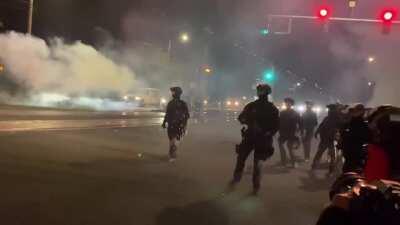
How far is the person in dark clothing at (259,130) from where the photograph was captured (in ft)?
27.3

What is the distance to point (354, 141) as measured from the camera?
7070 mm

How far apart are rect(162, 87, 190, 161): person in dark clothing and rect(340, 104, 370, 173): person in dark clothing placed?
4994 mm

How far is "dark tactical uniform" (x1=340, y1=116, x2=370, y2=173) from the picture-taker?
269 inches

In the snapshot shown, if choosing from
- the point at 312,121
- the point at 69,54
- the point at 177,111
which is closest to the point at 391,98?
the point at 69,54

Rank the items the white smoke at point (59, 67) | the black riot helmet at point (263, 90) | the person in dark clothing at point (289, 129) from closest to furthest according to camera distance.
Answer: the black riot helmet at point (263, 90) → the person in dark clothing at point (289, 129) → the white smoke at point (59, 67)

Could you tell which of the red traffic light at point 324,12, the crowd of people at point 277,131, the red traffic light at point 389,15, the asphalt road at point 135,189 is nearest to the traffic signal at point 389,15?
the red traffic light at point 389,15

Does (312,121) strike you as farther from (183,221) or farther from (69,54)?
(69,54)

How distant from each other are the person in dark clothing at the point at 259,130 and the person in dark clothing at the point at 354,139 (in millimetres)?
1283

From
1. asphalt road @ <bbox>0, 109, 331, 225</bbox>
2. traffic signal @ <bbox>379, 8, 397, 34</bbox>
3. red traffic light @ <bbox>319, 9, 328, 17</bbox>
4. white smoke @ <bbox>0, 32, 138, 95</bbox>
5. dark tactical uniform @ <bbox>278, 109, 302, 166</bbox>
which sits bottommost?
asphalt road @ <bbox>0, 109, 331, 225</bbox>

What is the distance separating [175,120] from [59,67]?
21738mm

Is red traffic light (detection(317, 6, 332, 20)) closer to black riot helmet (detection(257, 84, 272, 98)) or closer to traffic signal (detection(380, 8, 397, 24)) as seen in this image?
traffic signal (detection(380, 8, 397, 24))

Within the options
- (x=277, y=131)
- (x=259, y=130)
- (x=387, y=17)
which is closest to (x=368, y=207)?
(x=259, y=130)

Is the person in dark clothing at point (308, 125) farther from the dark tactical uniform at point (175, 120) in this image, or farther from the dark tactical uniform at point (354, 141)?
the dark tactical uniform at point (354, 141)

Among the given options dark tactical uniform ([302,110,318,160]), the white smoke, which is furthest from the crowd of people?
the white smoke
